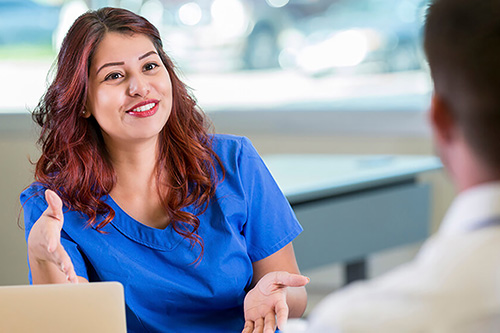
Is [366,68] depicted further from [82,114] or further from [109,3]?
[82,114]

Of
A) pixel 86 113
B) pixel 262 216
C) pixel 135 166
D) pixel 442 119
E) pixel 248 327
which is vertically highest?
pixel 442 119

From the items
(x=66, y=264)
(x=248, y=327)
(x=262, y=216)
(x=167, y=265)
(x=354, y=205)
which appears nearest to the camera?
(x=66, y=264)

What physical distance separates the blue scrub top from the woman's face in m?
0.17

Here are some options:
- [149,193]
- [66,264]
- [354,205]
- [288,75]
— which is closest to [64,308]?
[66,264]

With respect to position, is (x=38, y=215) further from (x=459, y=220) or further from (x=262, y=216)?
(x=459, y=220)

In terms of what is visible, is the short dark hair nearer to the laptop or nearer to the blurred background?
the laptop

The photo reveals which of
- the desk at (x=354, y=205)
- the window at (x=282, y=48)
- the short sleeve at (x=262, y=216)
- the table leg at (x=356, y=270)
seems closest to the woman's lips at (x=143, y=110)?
the short sleeve at (x=262, y=216)

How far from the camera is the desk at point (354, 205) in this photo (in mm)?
2369

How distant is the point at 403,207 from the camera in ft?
8.55

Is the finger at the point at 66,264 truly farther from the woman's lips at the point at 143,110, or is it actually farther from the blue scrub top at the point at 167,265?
the woman's lips at the point at 143,110

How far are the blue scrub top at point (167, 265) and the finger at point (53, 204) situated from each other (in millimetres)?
174

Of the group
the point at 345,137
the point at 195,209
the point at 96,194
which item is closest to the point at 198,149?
the point at 195,209

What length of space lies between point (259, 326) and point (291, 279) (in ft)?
0.36

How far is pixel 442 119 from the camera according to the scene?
663 mm
